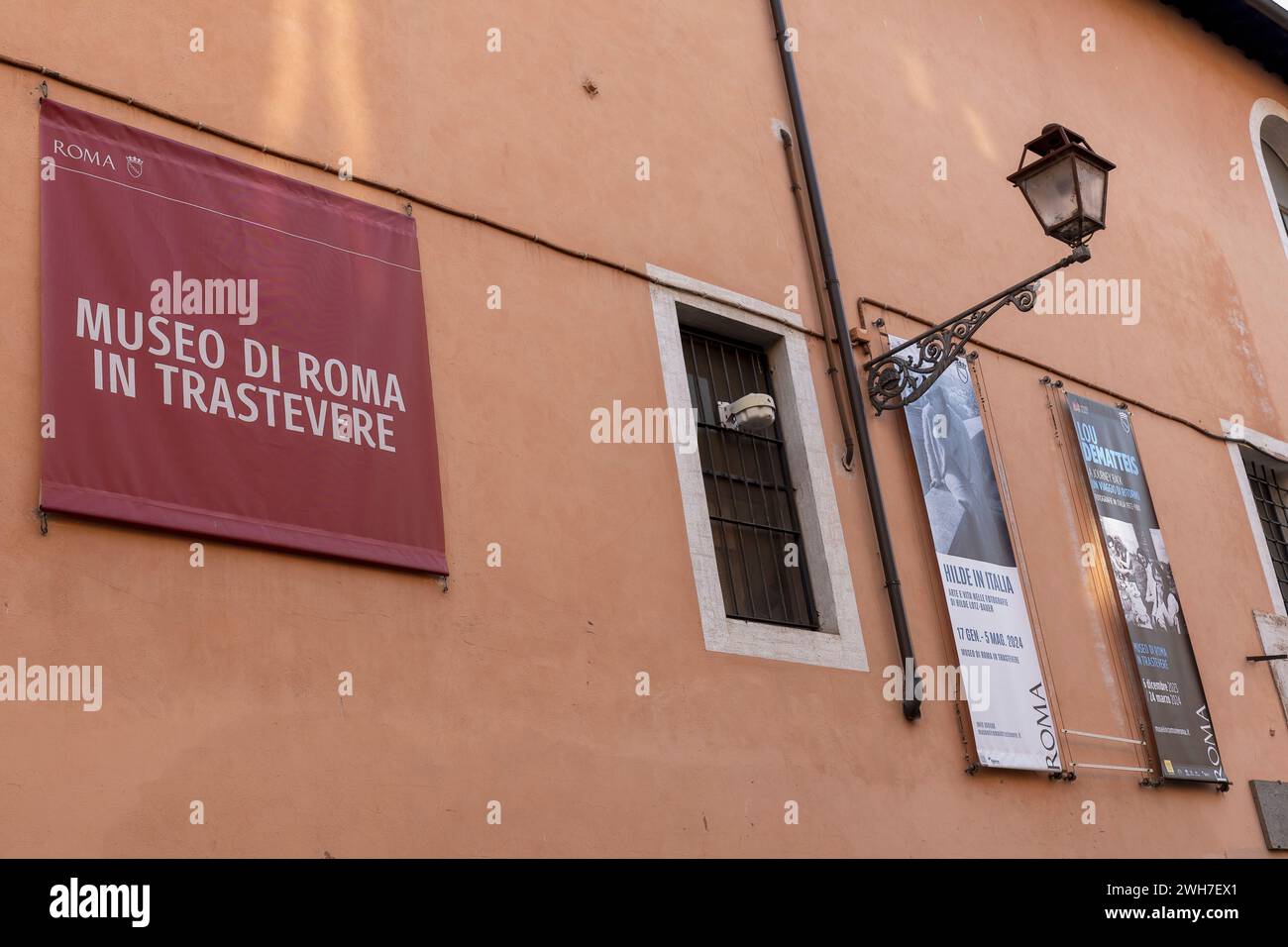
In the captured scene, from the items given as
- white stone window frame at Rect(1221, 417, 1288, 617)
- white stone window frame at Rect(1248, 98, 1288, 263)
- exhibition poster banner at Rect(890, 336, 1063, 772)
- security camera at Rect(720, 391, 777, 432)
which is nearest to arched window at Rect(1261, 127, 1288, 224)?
white stone window frame at Rect(1248, 98, 1288, 263)

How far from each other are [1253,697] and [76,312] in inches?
315

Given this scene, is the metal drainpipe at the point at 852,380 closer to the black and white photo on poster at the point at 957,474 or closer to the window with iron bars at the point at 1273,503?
the black and white photo on poster at the point at 957,474

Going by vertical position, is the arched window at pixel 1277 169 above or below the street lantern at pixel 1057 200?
above


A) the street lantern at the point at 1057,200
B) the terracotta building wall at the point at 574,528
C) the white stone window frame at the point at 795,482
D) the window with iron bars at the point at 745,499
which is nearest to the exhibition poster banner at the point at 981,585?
the terracotta building wall at the point at 574,528

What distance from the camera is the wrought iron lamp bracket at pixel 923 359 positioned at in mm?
8367

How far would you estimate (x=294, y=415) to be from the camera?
6230 mm

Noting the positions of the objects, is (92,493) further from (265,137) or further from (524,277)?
(524,277)

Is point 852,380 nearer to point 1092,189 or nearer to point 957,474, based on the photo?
point 957,474

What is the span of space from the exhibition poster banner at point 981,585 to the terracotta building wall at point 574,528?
141mm

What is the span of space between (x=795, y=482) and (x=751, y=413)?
1.72ft

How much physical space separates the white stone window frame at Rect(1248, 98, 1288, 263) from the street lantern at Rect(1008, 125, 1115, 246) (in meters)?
6.70

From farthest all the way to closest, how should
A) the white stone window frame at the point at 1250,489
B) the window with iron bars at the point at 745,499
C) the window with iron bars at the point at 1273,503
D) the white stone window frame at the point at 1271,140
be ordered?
the white stone window frame at the point at 1271,140 → the window with iron bars at the point at 1273,503 → the white stone window frame at the point at 1250,489 → the window with iron bars at the point at 745,499

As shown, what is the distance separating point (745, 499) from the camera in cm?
816

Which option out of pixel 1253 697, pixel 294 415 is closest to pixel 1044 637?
pixel 1253 697
